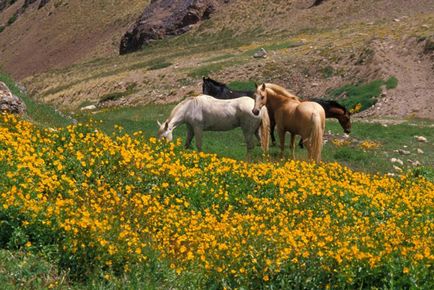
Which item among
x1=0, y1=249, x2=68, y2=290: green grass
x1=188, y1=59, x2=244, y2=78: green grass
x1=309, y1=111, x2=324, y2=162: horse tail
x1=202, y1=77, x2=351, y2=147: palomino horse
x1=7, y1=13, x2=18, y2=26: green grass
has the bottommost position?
x1=7, y1=13, x2=18, y2=26: green grass

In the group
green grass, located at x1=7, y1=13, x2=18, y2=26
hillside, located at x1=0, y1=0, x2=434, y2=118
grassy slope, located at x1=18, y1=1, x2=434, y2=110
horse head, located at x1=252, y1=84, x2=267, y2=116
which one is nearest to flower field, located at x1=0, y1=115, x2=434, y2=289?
horse head, located at x1=252, y1=84, x2=267, y2=116

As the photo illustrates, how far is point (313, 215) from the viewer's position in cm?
1218

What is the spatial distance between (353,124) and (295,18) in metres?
38.5

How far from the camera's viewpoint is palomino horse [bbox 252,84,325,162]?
17562 mm

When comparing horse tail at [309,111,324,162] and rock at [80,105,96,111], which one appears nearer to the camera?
horse tail at [309,111,324,162]

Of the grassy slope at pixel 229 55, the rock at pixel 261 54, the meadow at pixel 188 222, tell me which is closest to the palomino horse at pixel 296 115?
the meadow at pixel 188 222

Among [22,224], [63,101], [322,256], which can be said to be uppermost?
[22,224]

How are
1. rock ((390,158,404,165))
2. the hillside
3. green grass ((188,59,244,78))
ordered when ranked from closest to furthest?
rock ((390,158,404,165)) → the hillside → green grass ((188,59,244,78))

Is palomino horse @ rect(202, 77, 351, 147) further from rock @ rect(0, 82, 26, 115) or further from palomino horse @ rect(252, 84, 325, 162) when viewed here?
rock @ rect(0, 82, 26, 115)

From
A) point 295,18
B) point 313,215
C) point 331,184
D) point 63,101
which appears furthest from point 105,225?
point 295,18

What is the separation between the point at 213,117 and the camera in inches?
775

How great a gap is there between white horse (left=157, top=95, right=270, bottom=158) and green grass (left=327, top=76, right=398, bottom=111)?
19.5 m

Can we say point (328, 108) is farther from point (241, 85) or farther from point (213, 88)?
point (241, 85)

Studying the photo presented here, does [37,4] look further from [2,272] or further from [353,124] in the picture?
[2,272]
